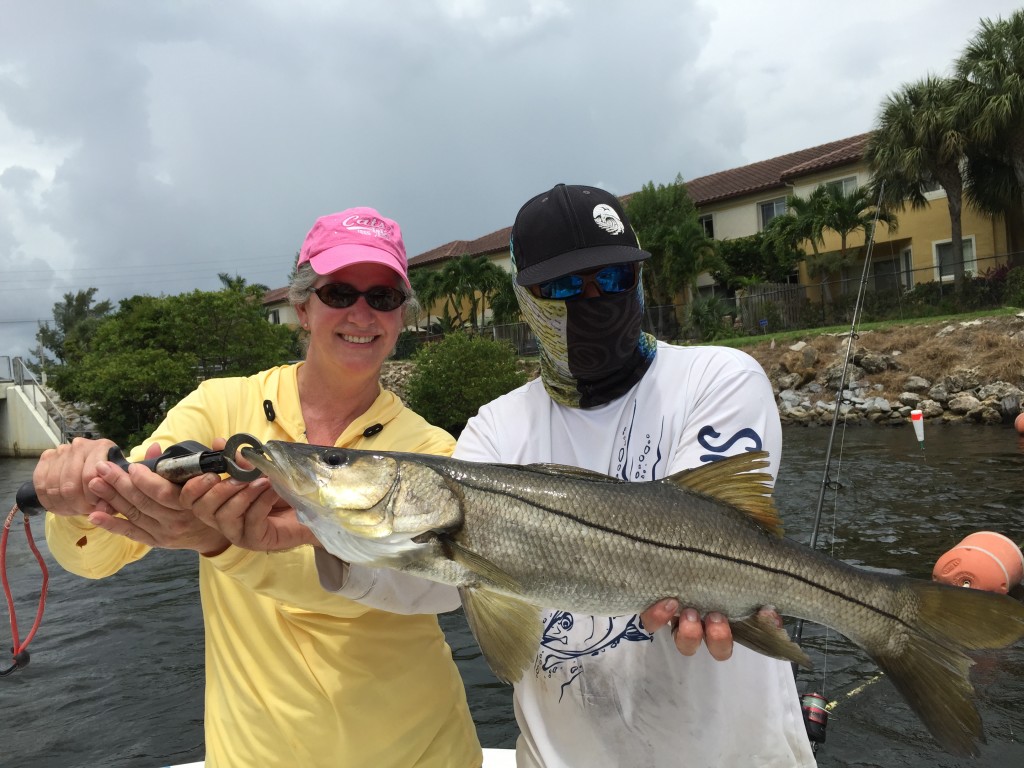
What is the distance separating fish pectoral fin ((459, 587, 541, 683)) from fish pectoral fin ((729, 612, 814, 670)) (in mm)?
589

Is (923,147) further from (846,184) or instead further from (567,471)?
(567,471)

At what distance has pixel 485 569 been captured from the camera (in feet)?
6.82

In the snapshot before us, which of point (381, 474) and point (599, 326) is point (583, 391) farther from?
point (381, 474)

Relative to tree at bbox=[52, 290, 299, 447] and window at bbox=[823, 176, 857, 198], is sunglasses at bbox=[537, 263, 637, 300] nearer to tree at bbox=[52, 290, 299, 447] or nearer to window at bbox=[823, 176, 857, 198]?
tree at bbox=[52, 290, 299, 447]

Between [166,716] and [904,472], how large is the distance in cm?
1455

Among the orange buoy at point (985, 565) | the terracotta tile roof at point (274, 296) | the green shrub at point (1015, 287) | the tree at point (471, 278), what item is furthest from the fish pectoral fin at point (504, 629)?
the terracotta tile roof at point (274, 296)

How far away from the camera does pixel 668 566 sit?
2.14 m

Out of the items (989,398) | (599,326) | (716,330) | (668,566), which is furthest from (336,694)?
(716,330)

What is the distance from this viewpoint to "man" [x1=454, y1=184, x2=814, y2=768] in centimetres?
221

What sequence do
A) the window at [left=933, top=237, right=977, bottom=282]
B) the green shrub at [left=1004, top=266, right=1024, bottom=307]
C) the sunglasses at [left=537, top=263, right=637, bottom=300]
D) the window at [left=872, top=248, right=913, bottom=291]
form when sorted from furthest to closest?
the window at [left=933, top=237, right=977, bottom=282] < the window at [left=872, top=248, right=913, bottom=291] < the green shrub at [left=1004, top=266, right=1024, bottom=307] < the sunglasses at [left=537, top=263, right=637, bottom=300]

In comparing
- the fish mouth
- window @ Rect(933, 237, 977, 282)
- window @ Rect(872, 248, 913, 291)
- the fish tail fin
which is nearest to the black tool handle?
the fish mouth


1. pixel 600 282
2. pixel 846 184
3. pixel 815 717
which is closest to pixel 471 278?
pixel 846 184

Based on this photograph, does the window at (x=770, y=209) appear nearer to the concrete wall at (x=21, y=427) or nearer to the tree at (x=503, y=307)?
the tree at (x=503, y=307)

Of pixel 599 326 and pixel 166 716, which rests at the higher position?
pixel 599 326
